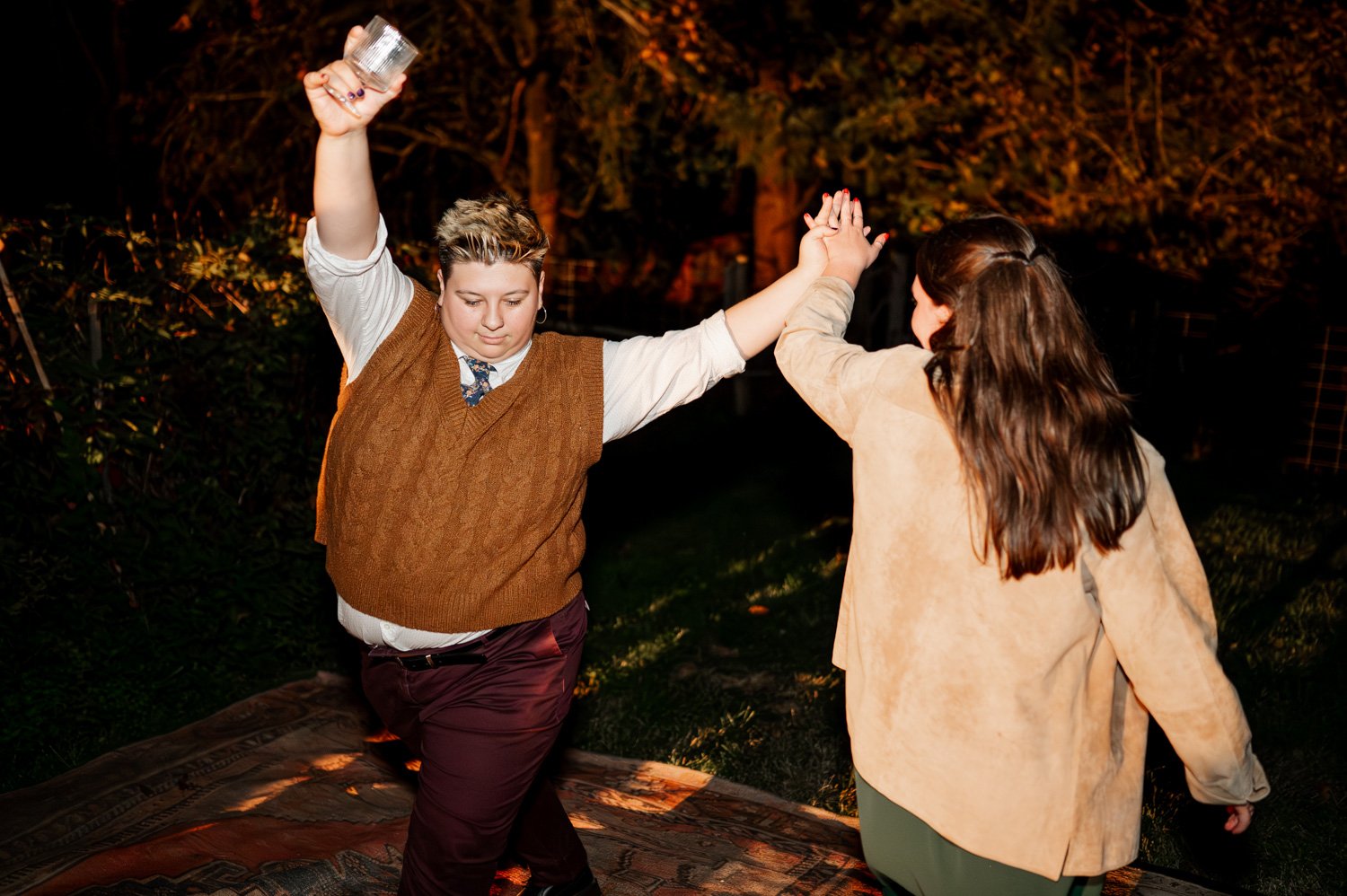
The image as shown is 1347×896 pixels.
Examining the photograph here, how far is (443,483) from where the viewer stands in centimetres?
273

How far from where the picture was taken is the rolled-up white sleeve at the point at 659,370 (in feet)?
9.71

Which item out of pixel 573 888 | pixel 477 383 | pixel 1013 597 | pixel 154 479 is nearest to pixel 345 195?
pixel 477 383

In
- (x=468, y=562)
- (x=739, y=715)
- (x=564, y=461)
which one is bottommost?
(x=739, y=715)

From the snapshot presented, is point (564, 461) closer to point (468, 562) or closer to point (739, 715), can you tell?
point (468, 562)

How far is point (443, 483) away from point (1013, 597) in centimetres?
133

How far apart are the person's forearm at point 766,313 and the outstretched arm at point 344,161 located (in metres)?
0.94

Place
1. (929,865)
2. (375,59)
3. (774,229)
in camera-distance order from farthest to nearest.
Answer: (774,229), (375,59), (929,865)

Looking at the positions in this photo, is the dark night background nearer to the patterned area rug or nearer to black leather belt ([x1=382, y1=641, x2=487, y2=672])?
the patterned area rug

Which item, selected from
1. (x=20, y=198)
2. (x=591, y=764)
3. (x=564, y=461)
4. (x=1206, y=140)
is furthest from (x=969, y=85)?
(x=20, y=198)

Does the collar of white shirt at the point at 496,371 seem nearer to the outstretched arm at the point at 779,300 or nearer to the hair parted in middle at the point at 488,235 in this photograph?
the hair parted in middle at the point at 488,235

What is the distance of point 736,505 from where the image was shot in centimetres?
919

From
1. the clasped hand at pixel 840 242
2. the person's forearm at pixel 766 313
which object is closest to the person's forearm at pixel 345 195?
the person's forearm at pixel 766 313

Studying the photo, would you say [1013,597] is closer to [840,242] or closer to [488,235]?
[840,242]

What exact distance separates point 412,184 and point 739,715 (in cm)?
1400
